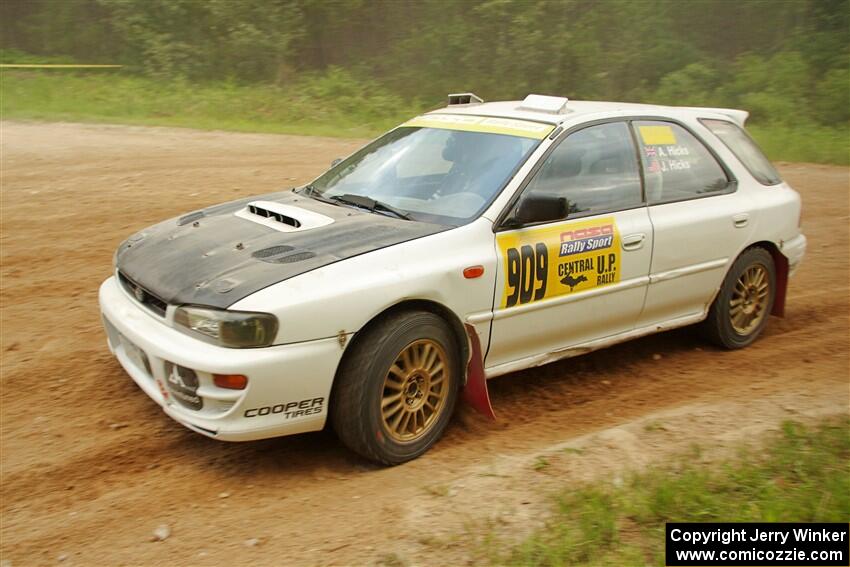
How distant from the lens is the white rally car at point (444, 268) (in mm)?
3898

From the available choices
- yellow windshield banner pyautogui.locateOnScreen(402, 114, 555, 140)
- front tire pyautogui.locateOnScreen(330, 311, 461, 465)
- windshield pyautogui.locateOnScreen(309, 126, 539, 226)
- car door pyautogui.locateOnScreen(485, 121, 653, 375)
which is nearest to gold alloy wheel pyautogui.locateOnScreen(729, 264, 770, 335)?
car door pyautogui.locateOnScreen(485, 121, 653, 375)

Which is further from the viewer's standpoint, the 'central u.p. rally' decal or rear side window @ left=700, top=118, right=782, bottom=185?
rear side window @ left=700, top=118, right=782, bottom=185

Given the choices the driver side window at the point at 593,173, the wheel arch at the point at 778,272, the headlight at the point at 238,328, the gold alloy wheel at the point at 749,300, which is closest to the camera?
the headlight at the point at 238,328

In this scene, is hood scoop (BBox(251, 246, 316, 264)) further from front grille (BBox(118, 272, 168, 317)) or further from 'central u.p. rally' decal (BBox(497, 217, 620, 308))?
'central u.p. rally' decal (BBox(497, 217, 620, 308))

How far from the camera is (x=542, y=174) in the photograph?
4855 millimetres

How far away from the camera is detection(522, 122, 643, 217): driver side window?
491cm

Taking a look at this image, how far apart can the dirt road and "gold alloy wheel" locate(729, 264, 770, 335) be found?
24 centimetres

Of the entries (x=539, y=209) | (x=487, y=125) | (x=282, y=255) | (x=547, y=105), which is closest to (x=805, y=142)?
(x=547, y=105)

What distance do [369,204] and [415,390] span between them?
1.22 m

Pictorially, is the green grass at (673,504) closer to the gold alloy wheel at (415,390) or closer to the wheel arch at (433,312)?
the gold alloy wheel at (415,390)

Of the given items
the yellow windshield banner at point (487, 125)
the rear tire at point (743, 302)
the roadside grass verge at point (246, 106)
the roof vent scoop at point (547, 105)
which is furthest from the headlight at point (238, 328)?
the roadside grass verge at point (246, 106)

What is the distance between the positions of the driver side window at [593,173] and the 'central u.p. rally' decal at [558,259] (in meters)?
0.15

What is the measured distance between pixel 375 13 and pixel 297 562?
2104 cm

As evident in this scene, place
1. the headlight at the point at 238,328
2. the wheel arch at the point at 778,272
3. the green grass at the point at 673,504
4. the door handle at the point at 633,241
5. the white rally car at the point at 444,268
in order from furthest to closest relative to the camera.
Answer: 1. the wheel arch at the point at 778,272
2. the door handle at the point at 633,241
3. the white rally car at the point at 444,268
4. the headlight at the point at 238,328
5. the green grass at the point at 673,504
